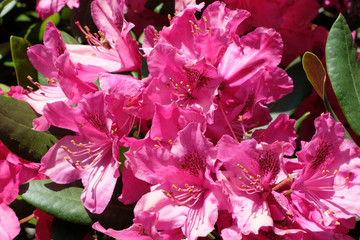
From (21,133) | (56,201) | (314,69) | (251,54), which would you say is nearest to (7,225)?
(56,201)

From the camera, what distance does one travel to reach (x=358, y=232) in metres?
1.23

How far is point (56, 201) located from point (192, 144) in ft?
1.19

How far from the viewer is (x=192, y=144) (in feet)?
3.14

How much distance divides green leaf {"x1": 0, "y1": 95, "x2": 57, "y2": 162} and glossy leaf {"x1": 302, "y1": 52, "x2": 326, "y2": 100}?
0.65 m

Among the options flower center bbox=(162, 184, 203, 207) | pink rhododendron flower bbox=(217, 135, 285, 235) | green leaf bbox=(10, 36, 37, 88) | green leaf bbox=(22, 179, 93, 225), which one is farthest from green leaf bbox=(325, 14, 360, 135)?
green leaf bbox=(10, 36, 37, 88)

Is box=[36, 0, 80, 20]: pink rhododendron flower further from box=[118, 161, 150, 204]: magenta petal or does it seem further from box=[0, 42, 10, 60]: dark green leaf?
box=[118, 161, 150, 204]: magenta petal

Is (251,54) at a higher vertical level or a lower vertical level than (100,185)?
higher

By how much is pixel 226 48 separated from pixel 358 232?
59cm

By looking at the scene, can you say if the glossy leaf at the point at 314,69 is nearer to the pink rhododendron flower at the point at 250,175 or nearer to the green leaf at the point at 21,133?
the pink rhododendron flower at the point at 250,175

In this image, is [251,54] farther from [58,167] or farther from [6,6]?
[6,6]

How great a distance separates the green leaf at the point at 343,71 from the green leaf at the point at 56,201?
676 mm

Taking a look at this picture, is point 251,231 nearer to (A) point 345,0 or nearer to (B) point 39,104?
(B) point 39,104

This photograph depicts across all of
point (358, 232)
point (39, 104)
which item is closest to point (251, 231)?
point (358, 232)

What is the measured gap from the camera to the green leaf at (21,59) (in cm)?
135
